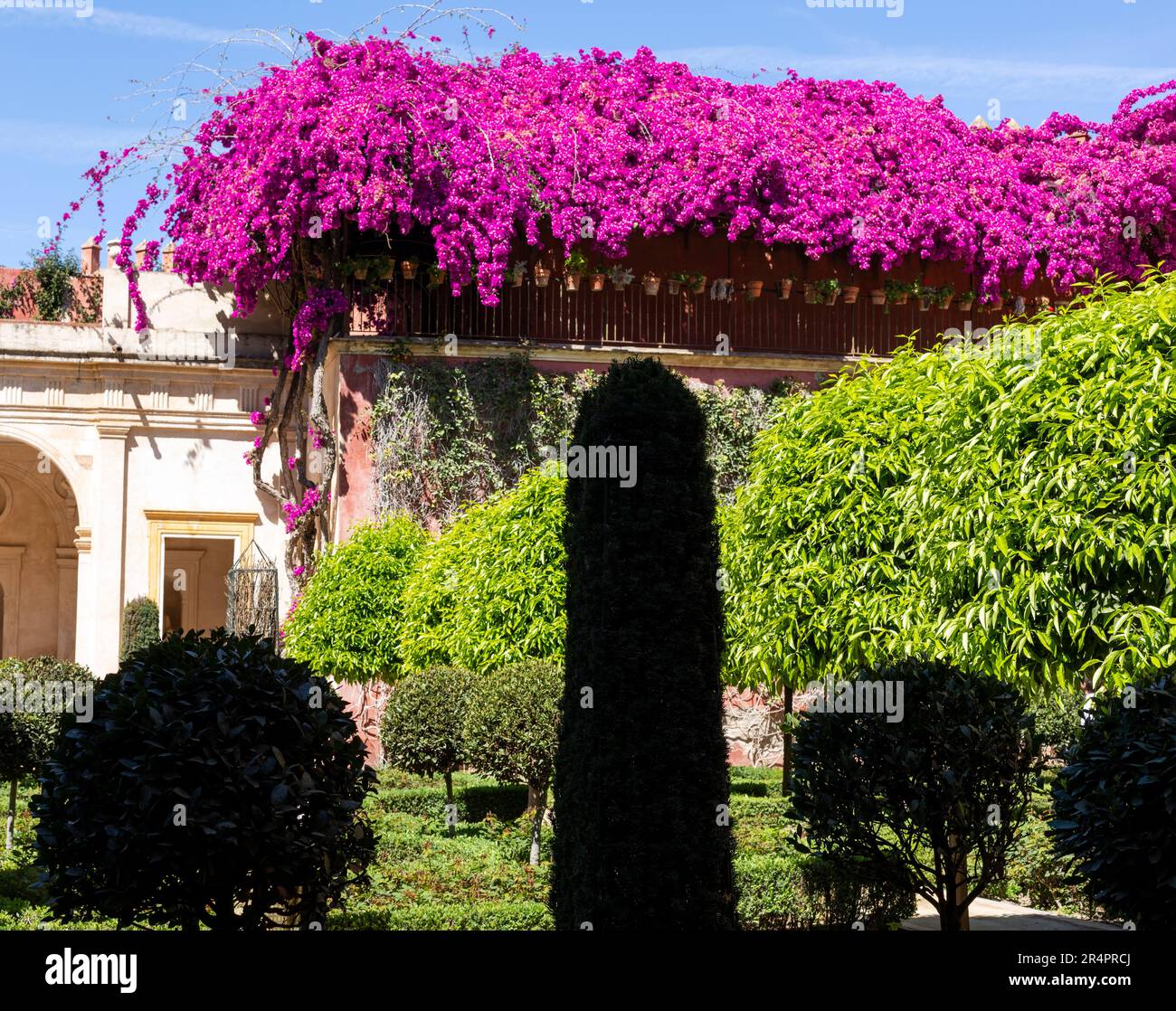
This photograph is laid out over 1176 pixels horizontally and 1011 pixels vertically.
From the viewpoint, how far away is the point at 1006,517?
9188mm

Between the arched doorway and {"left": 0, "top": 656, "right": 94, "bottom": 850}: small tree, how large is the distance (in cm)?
1365

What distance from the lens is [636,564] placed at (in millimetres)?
6809

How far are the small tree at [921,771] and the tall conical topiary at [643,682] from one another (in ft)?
3.68

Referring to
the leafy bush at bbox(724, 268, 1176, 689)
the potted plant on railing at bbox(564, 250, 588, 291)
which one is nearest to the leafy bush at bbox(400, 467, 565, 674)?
the leafy bush at bbox(724, 268, 1176, 689)

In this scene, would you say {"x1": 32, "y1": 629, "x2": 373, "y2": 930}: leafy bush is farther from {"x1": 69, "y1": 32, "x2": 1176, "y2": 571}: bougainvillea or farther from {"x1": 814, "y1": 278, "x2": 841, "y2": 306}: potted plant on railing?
{"x1": 814, "y1": 278, "x2": 841, "y2": 306}: potted plant on railing

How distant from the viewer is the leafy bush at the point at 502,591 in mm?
13219

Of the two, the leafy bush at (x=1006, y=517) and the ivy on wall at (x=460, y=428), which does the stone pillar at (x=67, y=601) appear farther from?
the leafy bush at (x=1006, y=517)

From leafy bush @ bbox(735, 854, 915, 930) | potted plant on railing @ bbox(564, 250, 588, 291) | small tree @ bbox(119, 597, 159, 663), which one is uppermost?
potted plant on railing @ bbox(564, 250, 588, 291)

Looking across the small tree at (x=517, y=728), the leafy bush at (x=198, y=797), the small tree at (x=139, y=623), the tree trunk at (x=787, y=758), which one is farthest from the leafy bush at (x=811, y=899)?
the small tree at (x=139, y=623)

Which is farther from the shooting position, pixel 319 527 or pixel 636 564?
pixel 319 527

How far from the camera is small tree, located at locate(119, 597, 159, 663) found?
2108cm

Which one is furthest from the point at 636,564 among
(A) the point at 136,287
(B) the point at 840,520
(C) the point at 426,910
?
(A) the point at 136,287

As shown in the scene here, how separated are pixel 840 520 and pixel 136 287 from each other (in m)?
13.6

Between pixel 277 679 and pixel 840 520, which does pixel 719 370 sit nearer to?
pixel 840 520
